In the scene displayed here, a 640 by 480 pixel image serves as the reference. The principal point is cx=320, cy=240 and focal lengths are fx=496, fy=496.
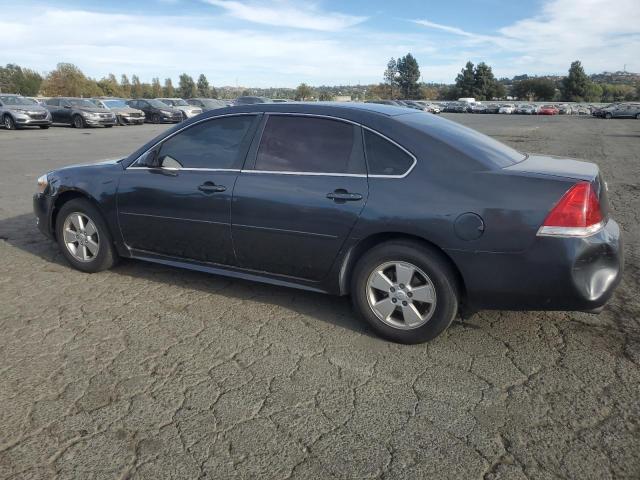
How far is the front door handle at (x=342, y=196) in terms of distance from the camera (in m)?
3.38

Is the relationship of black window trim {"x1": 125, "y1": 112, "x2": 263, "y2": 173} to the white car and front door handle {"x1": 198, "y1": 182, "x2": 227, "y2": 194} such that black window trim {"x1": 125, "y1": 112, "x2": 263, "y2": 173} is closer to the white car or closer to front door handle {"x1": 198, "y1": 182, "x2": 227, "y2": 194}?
front door handle {"x1": 198, "y1": 182, "x2": 227, "y2": 194}

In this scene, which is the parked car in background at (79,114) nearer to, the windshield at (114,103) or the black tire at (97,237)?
the windshield at (114,103)

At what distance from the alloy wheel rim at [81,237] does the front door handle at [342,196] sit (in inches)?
96.1

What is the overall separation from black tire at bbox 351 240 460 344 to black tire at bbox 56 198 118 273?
245 cm

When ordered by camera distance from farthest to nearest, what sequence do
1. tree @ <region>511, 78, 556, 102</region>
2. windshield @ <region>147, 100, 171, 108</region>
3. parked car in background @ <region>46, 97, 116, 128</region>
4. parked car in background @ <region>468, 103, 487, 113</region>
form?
tree @ <region>511, 78, 556, 102</region> → parked car in background @ <region>468, 103, 487, 113</region> → windshield @ <region>147, 100, 171, 108</region> → parked car in background @ <region>46, 97, 116, 128</region>

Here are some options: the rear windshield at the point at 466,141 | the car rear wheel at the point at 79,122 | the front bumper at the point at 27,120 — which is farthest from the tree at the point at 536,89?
the rear windshield at the point at 466,141

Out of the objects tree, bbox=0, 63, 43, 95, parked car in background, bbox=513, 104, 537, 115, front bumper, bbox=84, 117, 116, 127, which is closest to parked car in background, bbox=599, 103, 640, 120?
parked car in background, bbox=513, 104, 537, 115

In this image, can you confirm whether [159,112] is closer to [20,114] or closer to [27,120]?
[27,120]

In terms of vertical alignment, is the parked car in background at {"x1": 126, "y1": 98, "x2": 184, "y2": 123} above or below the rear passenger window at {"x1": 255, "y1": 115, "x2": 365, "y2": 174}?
below

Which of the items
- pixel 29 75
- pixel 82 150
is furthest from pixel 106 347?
pixel 29 75

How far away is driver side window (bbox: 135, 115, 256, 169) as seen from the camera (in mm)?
3949

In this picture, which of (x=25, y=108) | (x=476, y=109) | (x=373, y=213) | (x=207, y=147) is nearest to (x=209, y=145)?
(x=207, y=147)

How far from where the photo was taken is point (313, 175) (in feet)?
11.7

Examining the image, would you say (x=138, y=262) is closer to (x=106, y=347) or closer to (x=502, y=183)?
(x=106, y=347)
